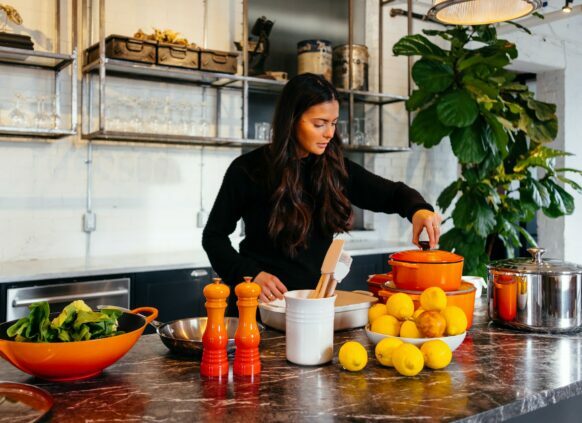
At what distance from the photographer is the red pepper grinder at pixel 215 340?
→ 1381 mm

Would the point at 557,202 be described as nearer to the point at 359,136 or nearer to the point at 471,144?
the point at 471,144

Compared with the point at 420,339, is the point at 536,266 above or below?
above

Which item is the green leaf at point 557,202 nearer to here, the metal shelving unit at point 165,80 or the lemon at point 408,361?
the metal shelving unit at point 165,80

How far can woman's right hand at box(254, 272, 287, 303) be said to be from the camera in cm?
189

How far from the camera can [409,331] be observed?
1526mm

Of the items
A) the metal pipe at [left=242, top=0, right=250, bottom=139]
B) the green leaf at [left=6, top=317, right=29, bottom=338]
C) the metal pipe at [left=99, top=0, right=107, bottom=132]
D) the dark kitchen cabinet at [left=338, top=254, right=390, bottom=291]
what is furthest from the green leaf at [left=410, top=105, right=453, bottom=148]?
the green leaf at [left=6, top=317, right=29, bottom=338]

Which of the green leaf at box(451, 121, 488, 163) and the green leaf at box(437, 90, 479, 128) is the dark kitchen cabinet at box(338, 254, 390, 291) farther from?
the green leaf at box(437, 90, 479, 128)

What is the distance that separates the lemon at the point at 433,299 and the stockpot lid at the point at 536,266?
0.35 metres

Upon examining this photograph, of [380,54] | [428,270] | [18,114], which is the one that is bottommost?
[428,270]

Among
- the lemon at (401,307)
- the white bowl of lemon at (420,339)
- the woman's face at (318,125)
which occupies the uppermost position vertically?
the woman's face at (318,125)

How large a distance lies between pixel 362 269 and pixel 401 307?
9.15ft

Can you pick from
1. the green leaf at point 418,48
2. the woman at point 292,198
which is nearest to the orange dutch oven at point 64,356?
the woman at point 292,198

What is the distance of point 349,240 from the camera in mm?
5031

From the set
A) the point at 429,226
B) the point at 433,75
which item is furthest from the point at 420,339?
the point at 433,75
